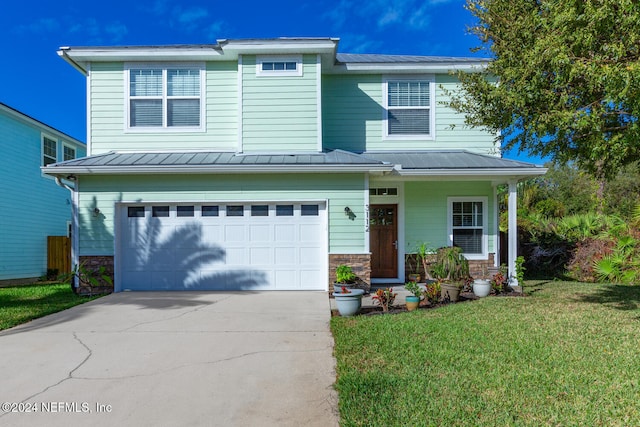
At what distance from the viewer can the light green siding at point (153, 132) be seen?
1065 cm

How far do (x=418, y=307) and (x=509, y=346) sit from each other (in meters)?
2.58

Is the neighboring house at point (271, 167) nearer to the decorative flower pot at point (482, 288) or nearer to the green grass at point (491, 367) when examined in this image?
the decorative flower pot at point (482, 288)

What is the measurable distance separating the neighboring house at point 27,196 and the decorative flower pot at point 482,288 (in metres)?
14.9

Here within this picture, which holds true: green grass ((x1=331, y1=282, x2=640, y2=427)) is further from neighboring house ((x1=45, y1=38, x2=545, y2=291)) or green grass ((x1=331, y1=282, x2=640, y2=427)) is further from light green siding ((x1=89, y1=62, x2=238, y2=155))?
light green siding ((x1=89, y1=62, x2=238, y2=155))

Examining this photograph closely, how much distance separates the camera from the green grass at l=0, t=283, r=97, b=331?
23.0 ft

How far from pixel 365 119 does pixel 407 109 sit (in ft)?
4.13

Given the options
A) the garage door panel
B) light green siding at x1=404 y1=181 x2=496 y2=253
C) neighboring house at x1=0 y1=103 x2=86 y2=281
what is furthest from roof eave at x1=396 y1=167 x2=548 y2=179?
neighboring house at x1=0 y1=103 x2=86 y2=281

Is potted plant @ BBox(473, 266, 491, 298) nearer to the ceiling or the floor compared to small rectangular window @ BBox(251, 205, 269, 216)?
nearer to the floor

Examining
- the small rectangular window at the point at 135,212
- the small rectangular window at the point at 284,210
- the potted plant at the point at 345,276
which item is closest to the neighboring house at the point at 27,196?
the small rectangular window at the point at 135,212

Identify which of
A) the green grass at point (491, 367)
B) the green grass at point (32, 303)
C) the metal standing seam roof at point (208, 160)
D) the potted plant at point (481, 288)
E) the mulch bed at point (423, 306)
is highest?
the metal standing seam roof at point (208, 160)

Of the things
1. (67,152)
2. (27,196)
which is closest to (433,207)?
(27,196)

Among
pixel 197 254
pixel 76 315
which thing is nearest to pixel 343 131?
pixel 197 254

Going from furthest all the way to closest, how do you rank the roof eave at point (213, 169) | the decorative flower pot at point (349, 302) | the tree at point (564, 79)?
1. the roof eave at point (213, 169)
2. the decorative flower pot at point (349, 302)
3. the tree at point (564, 79)

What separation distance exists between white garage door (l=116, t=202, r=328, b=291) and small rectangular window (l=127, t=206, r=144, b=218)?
0.70ft
